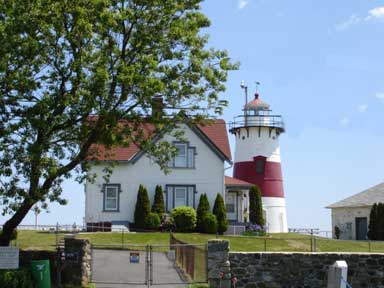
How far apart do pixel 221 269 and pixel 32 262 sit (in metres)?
5.53

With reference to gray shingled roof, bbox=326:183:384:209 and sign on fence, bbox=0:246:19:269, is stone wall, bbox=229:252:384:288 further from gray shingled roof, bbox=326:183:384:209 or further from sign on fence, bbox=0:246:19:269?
gray shingled roof, bbox=326:183:384:209

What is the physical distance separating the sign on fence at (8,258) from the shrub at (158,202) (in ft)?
67.7

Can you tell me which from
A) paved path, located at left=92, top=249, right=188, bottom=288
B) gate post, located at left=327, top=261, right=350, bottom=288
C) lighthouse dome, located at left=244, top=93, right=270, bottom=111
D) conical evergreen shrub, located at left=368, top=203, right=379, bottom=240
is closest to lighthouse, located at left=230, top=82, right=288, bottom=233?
lighthouse dome, located at left=244, top=93, right=270, bottom=111

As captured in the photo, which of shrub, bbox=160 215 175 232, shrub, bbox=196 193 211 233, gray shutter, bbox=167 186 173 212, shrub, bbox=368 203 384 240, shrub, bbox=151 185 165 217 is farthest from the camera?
shrub, bbox=368 203 384 240

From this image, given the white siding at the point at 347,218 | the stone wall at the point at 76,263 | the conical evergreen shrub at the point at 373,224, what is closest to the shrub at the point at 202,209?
the conical evergreen shrub at the point at 373,224

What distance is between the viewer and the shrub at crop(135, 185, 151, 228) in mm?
39156

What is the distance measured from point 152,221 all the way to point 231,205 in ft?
22.4

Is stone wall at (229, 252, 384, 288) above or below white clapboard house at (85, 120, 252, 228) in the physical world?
below

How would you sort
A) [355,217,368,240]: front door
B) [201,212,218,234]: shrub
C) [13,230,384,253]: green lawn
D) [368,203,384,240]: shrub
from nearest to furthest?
[13,230,384,253]: green lawn → [201,212,218,234]: shrub → [368,203,384,240]: shrub → [355,217,368,240]: front door

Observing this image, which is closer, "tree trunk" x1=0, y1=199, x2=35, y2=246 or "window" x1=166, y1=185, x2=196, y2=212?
"tree trunk" x1=0, y1=199, x2=35, y2=246

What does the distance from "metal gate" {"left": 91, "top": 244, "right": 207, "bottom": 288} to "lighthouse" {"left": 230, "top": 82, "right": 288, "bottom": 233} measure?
21.5 m

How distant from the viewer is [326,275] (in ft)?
68.0

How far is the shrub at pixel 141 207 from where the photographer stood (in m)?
39.2

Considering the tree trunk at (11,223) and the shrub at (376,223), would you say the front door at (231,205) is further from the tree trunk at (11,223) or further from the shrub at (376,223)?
the tree trunk at (11,223)
